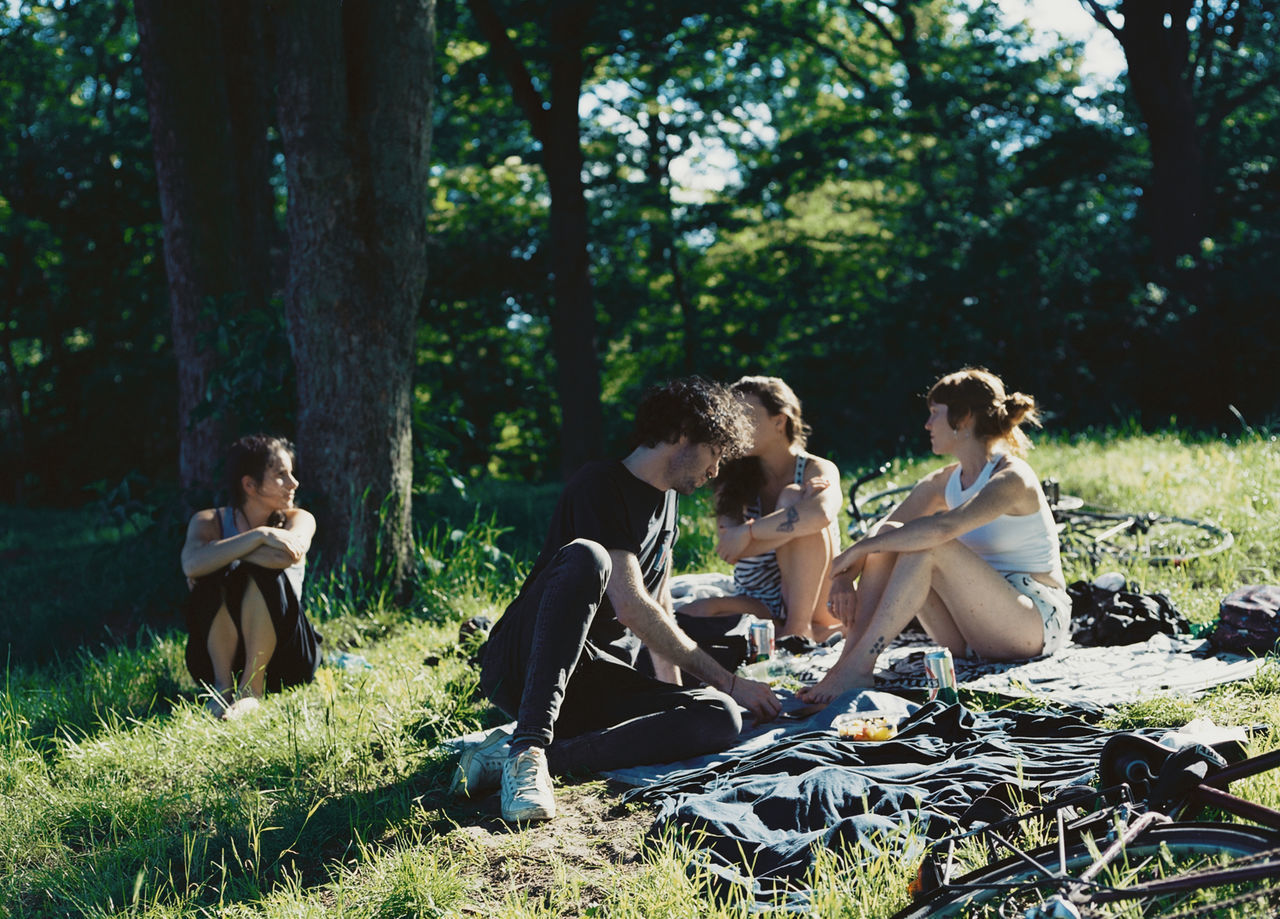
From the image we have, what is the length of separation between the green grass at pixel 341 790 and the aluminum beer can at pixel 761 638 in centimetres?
118

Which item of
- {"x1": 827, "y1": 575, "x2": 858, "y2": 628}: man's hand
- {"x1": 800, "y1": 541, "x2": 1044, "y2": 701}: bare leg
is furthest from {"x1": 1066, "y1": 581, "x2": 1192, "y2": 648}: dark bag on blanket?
{"x1": 827, "y1": 575, "x2": 858, "y2": 628}: man's hand

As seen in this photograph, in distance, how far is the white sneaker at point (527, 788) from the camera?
354 centimetres

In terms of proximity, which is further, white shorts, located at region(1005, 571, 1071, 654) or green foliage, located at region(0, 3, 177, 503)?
green foliage, located at region(0, 3, 177, 503)

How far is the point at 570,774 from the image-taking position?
13.0 feet

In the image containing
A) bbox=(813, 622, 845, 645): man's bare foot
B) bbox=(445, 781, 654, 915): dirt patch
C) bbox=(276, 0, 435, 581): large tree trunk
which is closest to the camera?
bbox=(445, 781, 654, 915): dirt patch

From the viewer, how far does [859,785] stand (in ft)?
11.1

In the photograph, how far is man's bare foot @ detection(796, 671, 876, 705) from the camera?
4.58 metres

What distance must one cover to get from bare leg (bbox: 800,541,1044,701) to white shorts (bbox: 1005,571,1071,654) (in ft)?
0.13

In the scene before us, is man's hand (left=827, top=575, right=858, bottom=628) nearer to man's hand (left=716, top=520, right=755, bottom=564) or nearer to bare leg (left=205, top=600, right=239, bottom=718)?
man's hand (left=716, top=520, right=755, bottom=564)

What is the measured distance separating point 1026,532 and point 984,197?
9.78 meters

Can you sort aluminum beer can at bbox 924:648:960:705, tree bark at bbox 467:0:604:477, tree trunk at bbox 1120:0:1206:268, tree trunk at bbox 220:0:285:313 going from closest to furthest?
aluminum beer can at bbox 924:648:960:705 → tree trunk at bbox 220:0:285:313 → tree bark at bbox 467:0:604:477 → tree trunk at bbox 1120:0:1206:268

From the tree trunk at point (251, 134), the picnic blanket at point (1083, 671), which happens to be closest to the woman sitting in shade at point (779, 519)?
the picnic blanket at point (1083, 671)

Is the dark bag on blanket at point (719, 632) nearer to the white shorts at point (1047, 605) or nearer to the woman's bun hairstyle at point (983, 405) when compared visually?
the white shorts at point (1047, 605)

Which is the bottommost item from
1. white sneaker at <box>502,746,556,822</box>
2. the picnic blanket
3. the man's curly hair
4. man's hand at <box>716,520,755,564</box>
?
the picnic blanket
